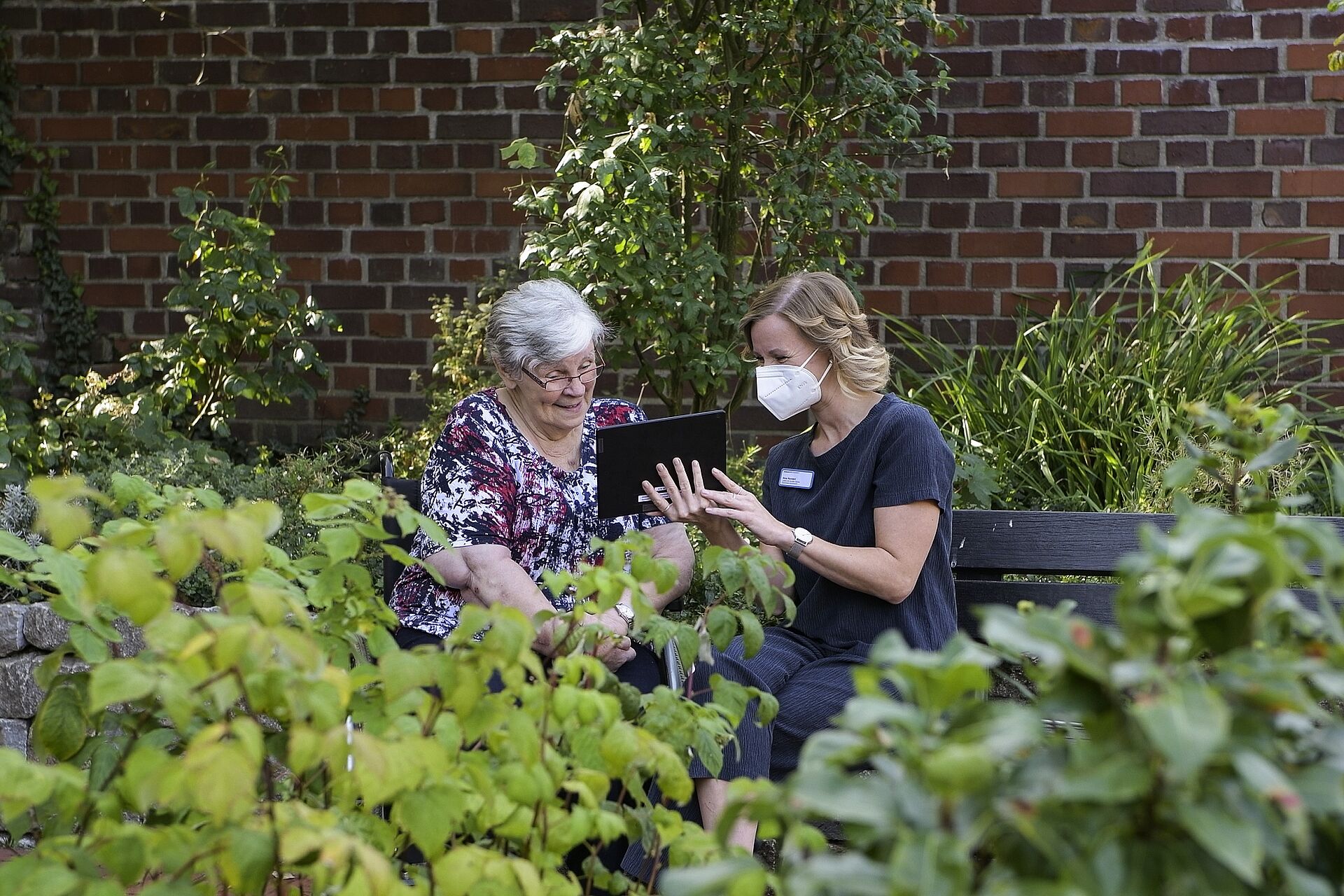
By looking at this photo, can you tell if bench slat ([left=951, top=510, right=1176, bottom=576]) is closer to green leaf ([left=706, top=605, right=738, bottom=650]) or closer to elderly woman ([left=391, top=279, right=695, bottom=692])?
elderly woman ([left=391, top=279, right=695, bottom=692])

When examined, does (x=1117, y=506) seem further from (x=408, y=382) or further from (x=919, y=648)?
(x=408, y=382)

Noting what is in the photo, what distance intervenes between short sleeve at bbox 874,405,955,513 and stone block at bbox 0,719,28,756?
227 cm

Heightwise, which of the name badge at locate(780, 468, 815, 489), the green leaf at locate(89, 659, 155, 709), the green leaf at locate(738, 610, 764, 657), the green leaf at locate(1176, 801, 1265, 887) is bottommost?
the name badge at locate(780, 468, 815, 489)

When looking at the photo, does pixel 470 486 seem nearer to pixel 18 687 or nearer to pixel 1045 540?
pixel 1045 540

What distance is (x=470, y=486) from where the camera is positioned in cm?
274

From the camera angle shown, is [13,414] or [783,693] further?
[13,414]

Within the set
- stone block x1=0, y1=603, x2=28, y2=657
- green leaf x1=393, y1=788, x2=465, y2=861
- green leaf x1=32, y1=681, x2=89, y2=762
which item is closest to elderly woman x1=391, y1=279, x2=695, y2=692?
stone block x1=0, y1=603, x2=28, y2=657

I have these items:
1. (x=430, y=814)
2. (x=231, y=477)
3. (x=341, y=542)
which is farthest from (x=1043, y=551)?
(x=231, y=477)

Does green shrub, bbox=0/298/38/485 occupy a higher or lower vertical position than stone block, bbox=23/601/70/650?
higher

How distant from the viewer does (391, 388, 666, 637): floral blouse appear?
2725mm

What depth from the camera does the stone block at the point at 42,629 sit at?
327 centimetres

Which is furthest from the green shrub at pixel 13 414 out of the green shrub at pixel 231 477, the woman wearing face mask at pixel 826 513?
the woman wearing face mask at pixel 826 513

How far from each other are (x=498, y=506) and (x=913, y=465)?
87 cm

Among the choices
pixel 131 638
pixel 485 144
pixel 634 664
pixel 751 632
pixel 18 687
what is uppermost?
pixel 485 144
